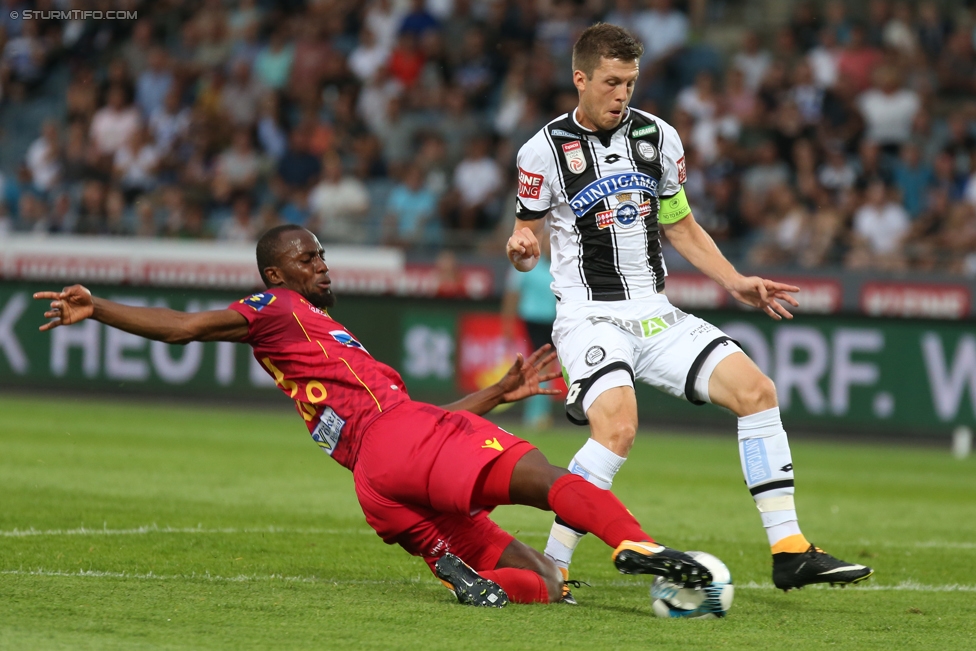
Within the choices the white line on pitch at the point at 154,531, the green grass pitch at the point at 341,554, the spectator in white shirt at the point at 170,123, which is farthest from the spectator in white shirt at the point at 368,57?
the white line on pitch at the point at 154,531

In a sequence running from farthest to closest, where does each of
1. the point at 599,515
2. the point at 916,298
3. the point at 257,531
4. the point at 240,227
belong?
the point at 240,227
the point at 916,298
the point at 257,531
the point at 599,515

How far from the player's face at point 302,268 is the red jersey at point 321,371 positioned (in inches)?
5.7

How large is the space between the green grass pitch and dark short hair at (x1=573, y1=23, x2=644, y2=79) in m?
2.30

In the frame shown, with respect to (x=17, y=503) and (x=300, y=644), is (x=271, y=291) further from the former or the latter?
(x=17, y=503)

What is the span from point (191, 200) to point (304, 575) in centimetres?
1439

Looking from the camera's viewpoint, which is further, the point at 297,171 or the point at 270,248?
the point at 297,171

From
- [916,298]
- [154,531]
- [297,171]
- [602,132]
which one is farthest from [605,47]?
[297,171]

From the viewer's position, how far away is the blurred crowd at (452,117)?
1680cm

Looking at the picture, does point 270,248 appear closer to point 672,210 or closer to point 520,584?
point 520,584

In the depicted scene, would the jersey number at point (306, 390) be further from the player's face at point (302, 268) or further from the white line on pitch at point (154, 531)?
the white line on pitch at point (154, 531)

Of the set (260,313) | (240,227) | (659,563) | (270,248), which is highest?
(240,227)

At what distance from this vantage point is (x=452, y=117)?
19422 mm

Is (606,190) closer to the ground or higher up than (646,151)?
closer to the ground

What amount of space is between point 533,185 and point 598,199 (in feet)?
0.97
